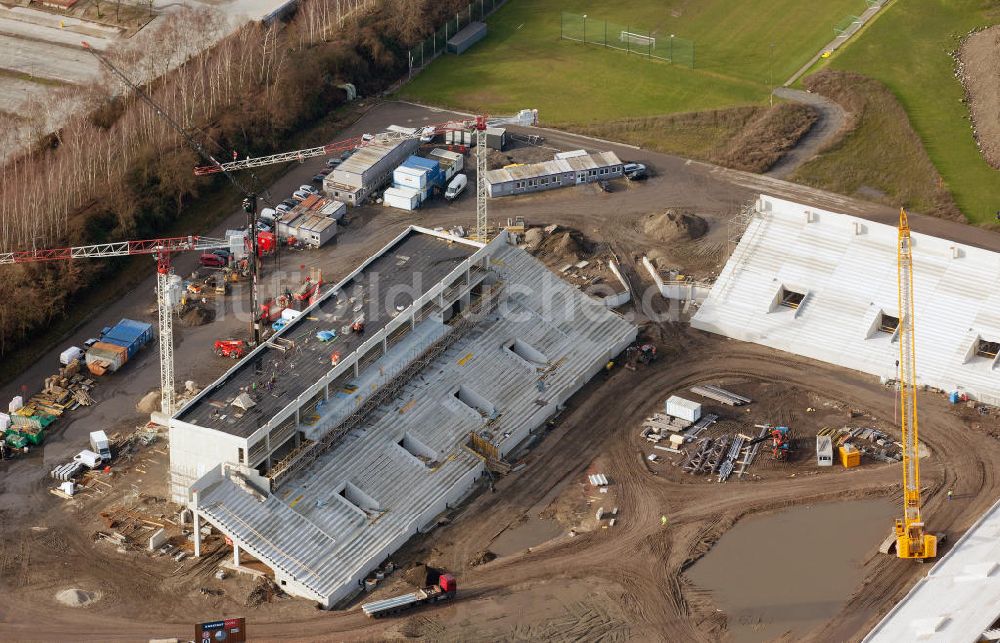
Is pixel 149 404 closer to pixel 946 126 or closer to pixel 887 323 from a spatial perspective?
pixel 887 323

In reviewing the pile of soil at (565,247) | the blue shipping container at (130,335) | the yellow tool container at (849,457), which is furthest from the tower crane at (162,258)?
the yellow tool container at (849,457)

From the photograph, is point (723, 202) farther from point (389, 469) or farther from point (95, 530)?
point (95, 530)

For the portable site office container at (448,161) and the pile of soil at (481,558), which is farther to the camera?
the portable site office container at (448,161)

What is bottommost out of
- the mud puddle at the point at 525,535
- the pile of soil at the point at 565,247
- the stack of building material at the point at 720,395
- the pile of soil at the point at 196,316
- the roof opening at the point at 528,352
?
the mud puddle at the point at 525,535

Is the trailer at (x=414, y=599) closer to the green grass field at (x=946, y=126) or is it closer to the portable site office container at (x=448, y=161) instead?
the portable site office container at (x=448, y=161)

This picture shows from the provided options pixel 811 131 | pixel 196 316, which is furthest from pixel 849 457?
pixel 811 131

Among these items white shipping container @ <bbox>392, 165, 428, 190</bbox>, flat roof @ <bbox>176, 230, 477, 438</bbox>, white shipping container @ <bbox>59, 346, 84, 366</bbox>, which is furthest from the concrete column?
white shipping container @ <bbox>392, 165, 428, 190</bbox>

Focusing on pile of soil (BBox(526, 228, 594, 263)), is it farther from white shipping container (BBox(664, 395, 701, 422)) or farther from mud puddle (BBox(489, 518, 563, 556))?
mud puddle (BBox(489, 518, 563, 556))
